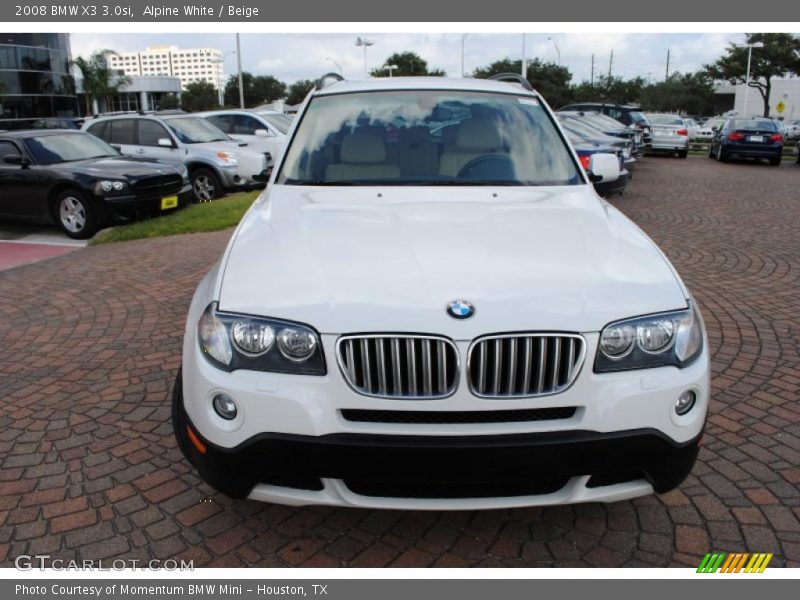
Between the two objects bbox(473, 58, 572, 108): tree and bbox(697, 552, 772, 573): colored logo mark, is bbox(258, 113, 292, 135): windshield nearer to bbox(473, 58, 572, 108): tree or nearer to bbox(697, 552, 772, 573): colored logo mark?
bbox(697, 552, 772, 573): colored logo mark

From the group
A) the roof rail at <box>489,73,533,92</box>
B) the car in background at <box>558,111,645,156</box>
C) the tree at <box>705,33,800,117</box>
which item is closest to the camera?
the roof rail at <box>489,73,533,92</box>

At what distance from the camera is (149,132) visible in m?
13.3

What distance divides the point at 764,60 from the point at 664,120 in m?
41.1

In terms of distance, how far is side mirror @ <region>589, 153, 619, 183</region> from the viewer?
4363 millimetres

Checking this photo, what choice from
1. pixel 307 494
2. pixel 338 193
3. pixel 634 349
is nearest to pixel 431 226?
pixel 338 193

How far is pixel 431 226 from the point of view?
3043mm

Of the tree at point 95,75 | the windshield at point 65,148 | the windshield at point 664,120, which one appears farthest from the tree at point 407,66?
the windshield at point 65,148

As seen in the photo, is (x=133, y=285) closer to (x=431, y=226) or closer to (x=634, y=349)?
(x=431, y=226)

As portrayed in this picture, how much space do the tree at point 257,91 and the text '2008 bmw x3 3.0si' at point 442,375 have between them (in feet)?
265

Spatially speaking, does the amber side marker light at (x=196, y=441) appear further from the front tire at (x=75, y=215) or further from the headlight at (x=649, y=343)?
the front tire at (x=75, y=215)

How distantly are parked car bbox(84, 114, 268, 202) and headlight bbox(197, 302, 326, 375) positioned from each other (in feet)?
34.2

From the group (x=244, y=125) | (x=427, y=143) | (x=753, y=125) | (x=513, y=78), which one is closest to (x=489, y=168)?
(x=427, y=143)

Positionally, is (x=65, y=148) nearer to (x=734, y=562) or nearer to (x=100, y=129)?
(x=100, y=129)

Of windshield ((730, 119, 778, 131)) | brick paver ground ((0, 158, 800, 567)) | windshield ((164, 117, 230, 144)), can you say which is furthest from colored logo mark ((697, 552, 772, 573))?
windshield ((730, 119, 778, 131))
